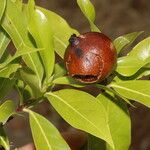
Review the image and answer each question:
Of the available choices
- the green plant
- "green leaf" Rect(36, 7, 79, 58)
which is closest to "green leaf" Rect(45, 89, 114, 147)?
the green plant

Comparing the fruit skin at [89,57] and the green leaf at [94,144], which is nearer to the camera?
the fruit skin at [89,57]

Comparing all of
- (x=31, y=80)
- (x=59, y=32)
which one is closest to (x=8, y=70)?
(x=31, y=80)

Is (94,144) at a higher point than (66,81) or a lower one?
lower

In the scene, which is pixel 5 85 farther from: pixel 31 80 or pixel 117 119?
pixel 117 119

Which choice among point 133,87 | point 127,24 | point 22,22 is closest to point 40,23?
point 22,22

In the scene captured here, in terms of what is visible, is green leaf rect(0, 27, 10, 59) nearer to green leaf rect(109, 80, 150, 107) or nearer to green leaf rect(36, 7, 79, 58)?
green leaf rect(36, 7, 79, 58)

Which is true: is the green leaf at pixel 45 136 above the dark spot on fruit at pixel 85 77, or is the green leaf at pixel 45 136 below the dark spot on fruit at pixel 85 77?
below

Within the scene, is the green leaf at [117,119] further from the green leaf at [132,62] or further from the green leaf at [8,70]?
the green leaf at [8,70]

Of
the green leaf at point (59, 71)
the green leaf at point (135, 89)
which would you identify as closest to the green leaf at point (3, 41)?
the green leaf at point (59, 71)
